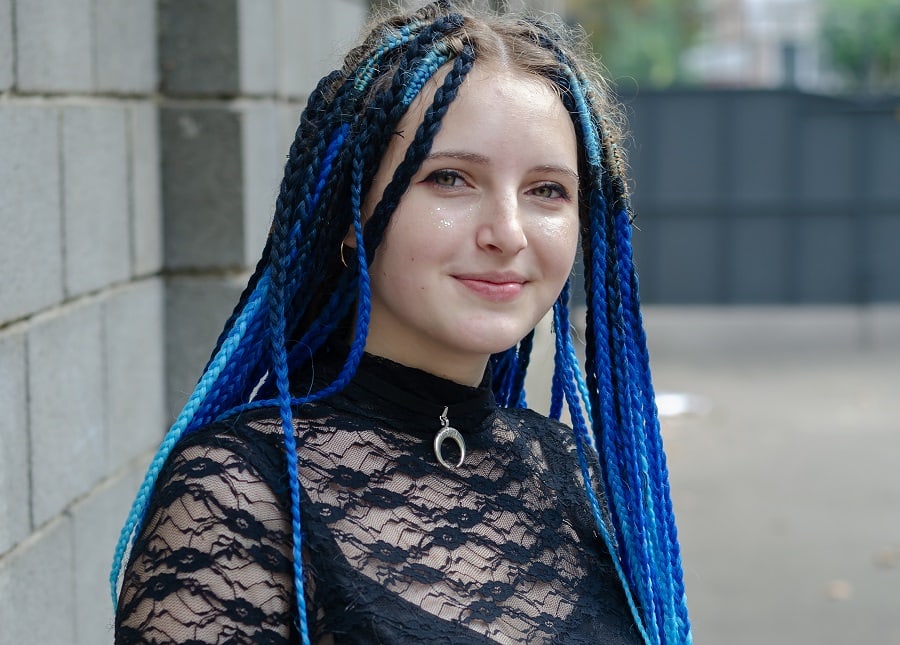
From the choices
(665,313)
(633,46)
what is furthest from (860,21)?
(665,313)

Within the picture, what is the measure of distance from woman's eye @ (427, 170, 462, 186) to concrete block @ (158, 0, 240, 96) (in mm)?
2083

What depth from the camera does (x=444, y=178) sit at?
2006 mm

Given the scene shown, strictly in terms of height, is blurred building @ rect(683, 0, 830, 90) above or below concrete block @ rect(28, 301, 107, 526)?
above

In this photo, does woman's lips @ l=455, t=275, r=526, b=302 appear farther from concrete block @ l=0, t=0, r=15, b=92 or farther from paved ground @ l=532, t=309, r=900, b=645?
paved ground @ l=532, t=309, r=900, b=645

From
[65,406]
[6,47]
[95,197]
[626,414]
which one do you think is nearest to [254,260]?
[95,197]

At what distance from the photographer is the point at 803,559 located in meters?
6.43

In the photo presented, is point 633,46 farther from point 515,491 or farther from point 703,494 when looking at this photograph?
point 515,491

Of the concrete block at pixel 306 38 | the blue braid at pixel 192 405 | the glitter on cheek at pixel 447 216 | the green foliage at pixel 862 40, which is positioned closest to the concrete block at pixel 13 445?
the blue braid at pixel 192 405

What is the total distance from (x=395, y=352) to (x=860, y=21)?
37832 mm

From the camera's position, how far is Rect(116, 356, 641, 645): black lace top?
173 cm

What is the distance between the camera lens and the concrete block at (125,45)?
336 cm

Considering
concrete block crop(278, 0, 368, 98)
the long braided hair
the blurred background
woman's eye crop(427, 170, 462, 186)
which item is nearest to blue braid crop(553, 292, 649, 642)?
the long braided hair

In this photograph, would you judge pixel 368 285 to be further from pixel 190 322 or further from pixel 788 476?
pixel 788 476

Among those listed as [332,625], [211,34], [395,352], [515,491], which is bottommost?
[332,625]
